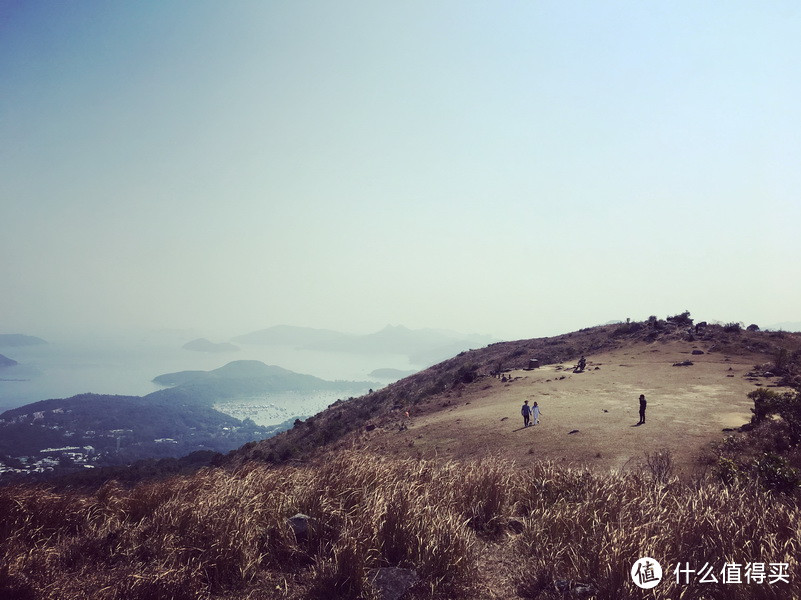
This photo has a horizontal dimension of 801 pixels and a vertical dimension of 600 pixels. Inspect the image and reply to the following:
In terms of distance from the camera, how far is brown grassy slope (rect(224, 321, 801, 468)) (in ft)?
59.5

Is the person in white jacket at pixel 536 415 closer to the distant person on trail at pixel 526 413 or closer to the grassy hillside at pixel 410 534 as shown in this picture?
the distant person on trail at pixel 526 413

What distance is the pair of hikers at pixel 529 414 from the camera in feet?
70.2

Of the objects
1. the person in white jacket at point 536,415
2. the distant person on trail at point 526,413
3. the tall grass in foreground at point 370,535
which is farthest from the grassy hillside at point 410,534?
the person in white jacket at point 536,415

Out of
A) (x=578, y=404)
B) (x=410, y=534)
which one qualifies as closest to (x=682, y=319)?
(x=578, y=404)

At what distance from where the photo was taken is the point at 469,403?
3198cm

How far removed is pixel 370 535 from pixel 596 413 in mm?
20817

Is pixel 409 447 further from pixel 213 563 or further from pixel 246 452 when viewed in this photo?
pixel 246 452

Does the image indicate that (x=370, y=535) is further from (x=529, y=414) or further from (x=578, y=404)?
(x=578, y=404)

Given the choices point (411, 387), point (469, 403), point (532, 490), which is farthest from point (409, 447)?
point (411, 387)

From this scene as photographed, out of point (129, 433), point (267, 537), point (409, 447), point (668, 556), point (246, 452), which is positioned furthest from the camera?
point (129, 433)

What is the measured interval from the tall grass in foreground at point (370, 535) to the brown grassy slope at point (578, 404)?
262 cm

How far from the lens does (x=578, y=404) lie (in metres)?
25.1

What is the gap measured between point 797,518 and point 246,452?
44324 mm

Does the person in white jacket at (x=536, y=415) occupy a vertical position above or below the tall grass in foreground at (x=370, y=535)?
below
